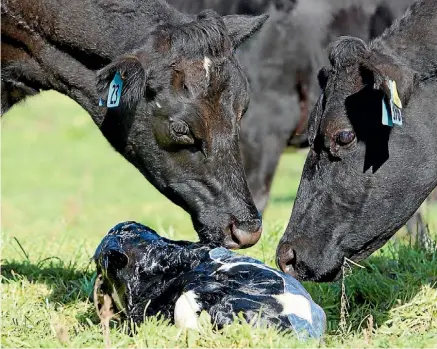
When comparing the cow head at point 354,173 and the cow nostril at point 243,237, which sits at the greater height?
the cow head at point 354,173

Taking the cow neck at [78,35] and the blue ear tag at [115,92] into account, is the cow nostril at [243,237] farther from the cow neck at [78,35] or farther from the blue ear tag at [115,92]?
the cow neck at [78,35]

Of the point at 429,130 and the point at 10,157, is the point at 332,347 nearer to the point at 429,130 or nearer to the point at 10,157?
the point at 429,130

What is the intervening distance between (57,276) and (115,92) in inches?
57.4

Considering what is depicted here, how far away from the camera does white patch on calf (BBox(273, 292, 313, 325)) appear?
184 inches

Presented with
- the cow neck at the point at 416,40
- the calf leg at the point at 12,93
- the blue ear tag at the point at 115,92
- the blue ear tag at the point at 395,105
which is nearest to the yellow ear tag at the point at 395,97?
the blue ear tag at the point at 395,105

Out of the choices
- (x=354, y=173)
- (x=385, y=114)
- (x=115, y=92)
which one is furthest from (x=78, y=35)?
(x=385, y=114)

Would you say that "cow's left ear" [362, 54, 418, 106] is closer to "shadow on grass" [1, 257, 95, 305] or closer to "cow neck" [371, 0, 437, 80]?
"cow neck" [371, 0, 437, 80]

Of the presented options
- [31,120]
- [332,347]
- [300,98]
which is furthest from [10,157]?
[332,347]

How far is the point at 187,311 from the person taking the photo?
4672 millimetres

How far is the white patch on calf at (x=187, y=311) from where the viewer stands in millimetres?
4633

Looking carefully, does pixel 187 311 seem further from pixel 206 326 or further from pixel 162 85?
pixel 162 85

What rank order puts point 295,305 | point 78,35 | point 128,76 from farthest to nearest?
point 78,35 < point 128,76 < point 295,305

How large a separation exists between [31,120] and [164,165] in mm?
23394

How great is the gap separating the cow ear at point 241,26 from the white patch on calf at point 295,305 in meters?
2.40
